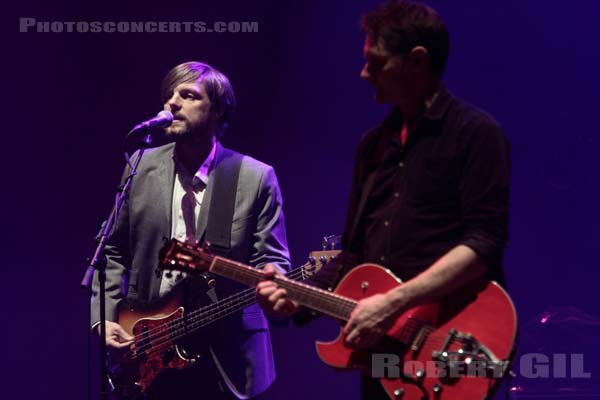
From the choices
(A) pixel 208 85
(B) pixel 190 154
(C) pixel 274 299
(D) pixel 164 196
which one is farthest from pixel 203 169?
(C) pixel 274 299

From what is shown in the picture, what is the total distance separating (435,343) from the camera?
256cm

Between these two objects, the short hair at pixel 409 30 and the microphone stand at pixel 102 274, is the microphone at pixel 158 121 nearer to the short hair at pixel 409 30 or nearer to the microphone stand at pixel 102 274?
the microphone stand at pixel 102 274

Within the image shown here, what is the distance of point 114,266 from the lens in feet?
13.8

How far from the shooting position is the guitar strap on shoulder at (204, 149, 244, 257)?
157 inches

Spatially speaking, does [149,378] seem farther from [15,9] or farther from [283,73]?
[15,9]

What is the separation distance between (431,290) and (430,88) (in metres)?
0.69

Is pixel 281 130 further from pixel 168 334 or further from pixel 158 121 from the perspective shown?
pixel 168 334

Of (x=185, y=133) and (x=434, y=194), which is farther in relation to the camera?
(x=185, y=133)

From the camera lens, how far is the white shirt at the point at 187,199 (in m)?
4.07

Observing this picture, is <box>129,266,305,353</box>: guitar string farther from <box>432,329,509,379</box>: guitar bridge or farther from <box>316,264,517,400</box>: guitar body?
<box>432,329,509,379</box>: guitar bridge

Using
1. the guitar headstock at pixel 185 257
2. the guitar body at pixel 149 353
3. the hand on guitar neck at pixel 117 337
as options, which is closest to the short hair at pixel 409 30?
the guitar headstock at pixel 185 257

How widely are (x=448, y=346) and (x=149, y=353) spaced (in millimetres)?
1803

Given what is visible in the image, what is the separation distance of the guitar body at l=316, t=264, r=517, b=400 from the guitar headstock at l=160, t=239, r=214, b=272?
27.3 inches

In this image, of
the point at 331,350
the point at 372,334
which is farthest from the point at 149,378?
the point at 372,334
